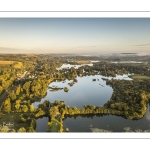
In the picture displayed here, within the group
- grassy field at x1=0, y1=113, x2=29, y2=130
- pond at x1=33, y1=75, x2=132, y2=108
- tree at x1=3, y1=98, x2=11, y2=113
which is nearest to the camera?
grassy field at x1=0, y1=113, x2=29, y2=130

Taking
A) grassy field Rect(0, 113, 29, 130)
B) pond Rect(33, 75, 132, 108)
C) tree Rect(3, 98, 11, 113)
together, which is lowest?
grassy field Rect(0, 113, 29, 130)

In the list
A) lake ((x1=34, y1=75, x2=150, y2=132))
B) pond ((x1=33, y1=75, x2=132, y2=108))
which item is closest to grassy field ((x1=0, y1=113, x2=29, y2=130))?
lake ((x1=34, y1=75, x2=150, y2=132))

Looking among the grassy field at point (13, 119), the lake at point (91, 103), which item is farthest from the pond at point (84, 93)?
the grassy field at point (13, 119)

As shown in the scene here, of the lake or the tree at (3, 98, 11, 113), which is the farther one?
the tree at (3, 98, 11, 113)

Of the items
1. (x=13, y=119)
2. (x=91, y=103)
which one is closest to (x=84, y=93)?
(x=91, y=103)

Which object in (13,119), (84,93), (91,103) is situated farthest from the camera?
(84,93)

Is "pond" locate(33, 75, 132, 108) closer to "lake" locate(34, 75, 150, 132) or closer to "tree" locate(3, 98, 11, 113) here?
"lake" locate(34, 75, 150, 132)

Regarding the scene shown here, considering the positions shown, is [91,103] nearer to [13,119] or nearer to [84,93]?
[84,93]

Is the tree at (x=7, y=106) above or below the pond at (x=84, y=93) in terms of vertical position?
below

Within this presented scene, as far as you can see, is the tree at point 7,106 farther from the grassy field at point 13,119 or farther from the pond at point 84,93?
the pond at point 84,93

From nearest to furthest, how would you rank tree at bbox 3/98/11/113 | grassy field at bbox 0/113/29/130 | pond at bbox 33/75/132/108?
grassy field at bbox 0/113/29/130, tree at bbox 3/98/11/113, pond at bbox 33/75/132/108
